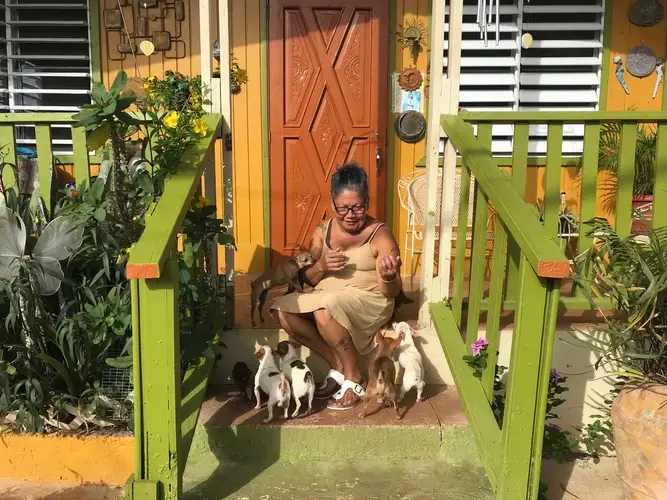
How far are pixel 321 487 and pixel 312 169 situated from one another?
327cm

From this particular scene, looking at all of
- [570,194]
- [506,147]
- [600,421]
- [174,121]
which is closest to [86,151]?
[174,121]

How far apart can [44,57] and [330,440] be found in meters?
4.26

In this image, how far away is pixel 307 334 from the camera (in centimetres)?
324

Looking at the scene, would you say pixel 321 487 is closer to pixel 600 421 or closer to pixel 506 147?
pixel 600 421

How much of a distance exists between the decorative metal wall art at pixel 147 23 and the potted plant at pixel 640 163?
12.0 feet

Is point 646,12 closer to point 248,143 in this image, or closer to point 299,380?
point 248,143

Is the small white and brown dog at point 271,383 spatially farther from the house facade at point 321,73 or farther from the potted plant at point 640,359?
the house facade at point 321,73

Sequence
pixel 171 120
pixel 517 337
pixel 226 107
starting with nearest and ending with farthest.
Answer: pixel 517 337, pixel 171 120, pixel 226 107

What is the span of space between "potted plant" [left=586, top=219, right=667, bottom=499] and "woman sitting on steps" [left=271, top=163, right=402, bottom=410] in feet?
3.40

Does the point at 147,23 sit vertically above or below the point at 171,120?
above

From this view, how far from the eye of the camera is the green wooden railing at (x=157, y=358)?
226cm

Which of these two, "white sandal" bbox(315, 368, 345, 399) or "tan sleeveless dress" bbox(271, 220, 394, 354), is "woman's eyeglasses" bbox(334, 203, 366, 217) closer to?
"tan sleeveless dress" bbox(271, 220, 394, 354)

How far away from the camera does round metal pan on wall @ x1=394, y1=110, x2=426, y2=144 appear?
5.40 meters

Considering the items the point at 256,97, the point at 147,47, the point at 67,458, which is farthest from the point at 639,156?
the point at 67,458
